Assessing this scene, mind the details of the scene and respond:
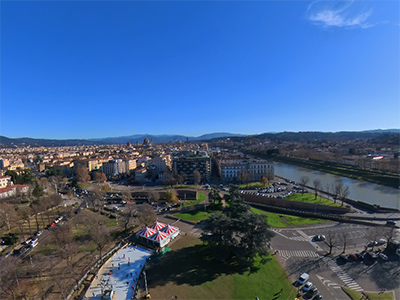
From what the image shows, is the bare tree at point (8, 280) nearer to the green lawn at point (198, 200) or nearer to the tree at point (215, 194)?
the green lawn at point (198, 200)

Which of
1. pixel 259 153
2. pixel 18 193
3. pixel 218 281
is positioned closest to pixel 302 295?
pixel 218 281

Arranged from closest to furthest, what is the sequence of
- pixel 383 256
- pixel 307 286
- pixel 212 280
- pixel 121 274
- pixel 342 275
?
pixel 307 286 → pixel 212 280 → pixel 121 274 → pixel 342 275 → pixel 383 256

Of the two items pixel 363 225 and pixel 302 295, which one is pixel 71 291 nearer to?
pixel 302 295

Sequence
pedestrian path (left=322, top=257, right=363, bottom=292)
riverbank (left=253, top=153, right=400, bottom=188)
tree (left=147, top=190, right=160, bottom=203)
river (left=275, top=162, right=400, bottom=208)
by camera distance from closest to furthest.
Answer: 1. pedestrian path (left=322, top=257, right=363, bottom=292)
2. tree (left=147, top=190, right=160, bottom=203)
3. river (left=275, top=162, right=400, bottom=208)
4. riverbank (left=253, top=153, right=400, bottom=188)

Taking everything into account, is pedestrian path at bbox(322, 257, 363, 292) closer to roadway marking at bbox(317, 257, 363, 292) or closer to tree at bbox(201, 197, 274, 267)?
roadway marking at bbox(317, 257, 363, 292)

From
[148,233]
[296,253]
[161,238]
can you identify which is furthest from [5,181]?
[296,253]

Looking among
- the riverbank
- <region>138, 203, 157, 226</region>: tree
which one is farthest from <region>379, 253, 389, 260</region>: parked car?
the riverbank

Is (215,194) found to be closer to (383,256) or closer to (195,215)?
(195,215)
